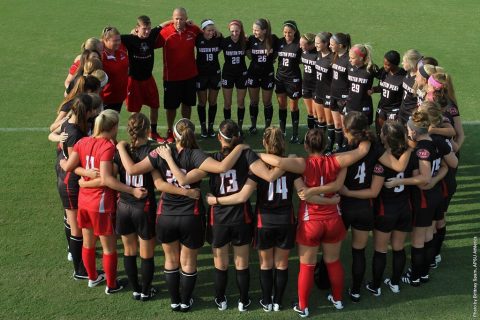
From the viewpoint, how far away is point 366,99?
8.90 metres

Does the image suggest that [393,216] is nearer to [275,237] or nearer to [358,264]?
[358,264]

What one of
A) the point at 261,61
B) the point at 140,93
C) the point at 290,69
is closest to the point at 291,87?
the point at 290,69

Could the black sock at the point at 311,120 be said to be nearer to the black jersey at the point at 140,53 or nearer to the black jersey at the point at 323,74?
the black jersey at the point at 323,74

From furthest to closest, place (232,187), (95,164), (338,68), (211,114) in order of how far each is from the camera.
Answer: (211,114) < (338,68) < (95,164) < (232,187)

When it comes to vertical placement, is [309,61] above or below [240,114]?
above

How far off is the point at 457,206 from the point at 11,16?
15.5 meters

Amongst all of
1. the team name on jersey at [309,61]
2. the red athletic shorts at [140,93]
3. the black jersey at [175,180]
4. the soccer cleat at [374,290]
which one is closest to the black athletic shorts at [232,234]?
the black jersey at [175,180]

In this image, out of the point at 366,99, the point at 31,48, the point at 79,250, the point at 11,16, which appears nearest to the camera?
the point at 79,250

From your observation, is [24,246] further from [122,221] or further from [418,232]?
[418,232]

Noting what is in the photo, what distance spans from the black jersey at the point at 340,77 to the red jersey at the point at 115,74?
3363 millimetres

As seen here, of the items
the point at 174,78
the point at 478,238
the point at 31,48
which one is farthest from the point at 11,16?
the point at 478,238

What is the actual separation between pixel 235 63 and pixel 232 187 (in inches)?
196

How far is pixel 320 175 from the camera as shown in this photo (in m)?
5.35

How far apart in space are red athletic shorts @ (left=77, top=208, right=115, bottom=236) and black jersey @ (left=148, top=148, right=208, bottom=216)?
590 mm
